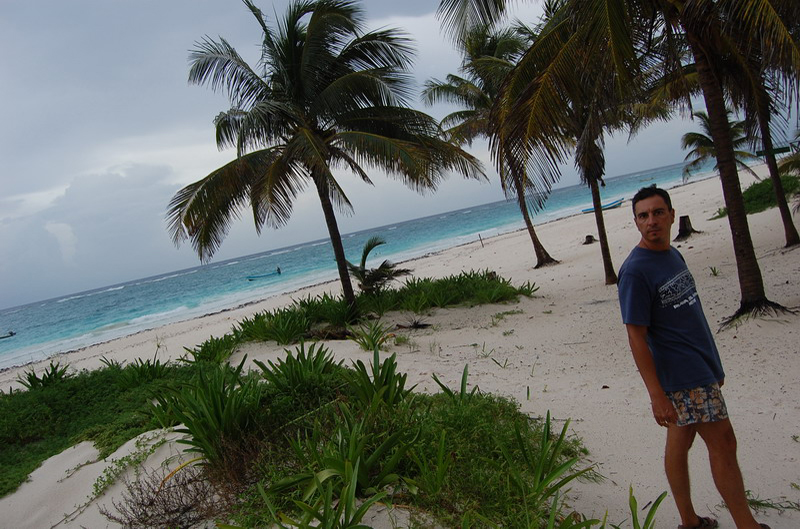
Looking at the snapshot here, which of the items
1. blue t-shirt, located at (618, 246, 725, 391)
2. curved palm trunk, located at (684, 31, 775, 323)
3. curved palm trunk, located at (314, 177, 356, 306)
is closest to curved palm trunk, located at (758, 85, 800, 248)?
curved palm trunk, located at (684, 31, 775, 323)

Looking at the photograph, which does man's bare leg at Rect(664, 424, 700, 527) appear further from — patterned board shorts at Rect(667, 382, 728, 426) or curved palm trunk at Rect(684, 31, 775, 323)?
curved palm trunk at Rect(684, 31, 775, 323)

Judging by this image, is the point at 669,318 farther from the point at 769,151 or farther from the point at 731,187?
the point at 769,151

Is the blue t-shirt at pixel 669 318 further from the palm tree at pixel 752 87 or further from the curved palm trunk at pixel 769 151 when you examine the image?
the curved palm trunk at pixel 769 151

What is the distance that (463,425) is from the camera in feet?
10.6

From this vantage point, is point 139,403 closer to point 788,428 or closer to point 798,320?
point 788,428

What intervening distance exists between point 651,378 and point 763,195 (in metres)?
17.0

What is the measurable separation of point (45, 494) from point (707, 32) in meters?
8.30

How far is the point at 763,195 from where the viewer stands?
1531 centimetres

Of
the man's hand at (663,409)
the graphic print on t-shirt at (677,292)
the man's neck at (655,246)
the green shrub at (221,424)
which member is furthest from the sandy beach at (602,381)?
the man's neck at (655,246)

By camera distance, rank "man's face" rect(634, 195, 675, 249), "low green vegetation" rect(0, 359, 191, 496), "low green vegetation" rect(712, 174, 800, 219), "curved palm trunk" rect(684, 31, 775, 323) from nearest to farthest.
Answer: "man's face" rect(634, 195, 675, 249)
"low green vegetation" rect(0, 359, 191, 496)
"curved palm trunk" rect(684, 31, 775, 323)
"low green vegetation" rect(712, 174, 800, 219)

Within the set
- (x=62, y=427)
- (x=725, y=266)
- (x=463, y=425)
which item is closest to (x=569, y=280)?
(x=725, y=266)

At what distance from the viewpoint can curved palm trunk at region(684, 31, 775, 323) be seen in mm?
5727

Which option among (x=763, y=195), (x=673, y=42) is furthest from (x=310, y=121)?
(x=763, y=195)

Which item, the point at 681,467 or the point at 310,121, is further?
the point at 310,121
